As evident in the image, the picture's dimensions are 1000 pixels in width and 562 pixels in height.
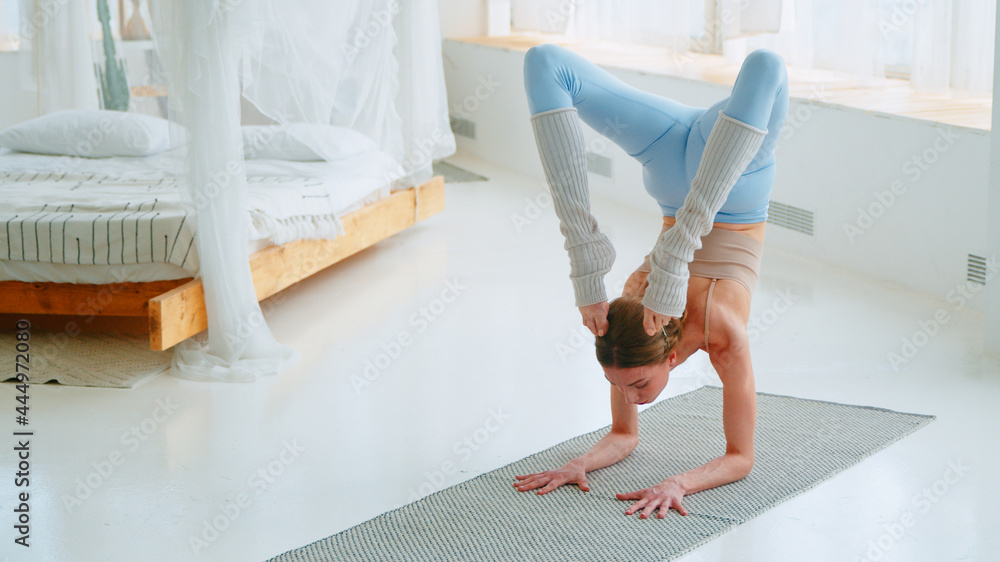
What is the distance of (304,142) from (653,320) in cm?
218

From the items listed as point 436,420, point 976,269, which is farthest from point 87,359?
point 976,269

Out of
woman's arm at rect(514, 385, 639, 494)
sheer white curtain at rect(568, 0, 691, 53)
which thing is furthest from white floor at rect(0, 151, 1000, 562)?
sheer white curtain at rect(568, 0, 691, 53)

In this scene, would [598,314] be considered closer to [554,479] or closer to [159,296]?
[554,479]

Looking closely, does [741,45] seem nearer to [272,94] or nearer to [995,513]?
[272,94]

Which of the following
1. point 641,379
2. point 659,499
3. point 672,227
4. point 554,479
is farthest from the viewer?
point 554,479

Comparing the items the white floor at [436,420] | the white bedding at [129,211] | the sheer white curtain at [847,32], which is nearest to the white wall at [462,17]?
the sheer white curtain at [847,32]

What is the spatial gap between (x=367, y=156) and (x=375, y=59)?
38 centimetres

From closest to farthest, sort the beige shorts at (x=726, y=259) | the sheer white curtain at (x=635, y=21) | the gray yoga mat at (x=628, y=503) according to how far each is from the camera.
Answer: the gray yoga mat at (x=628, y=503) → the beige shorts at (x=726, y=259) → the sheer white curtain at (x=635, y=21)

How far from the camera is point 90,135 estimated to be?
12.6ft

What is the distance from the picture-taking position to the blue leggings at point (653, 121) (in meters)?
1.92

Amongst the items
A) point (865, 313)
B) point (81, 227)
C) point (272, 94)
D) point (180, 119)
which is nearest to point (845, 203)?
point (865, 313)

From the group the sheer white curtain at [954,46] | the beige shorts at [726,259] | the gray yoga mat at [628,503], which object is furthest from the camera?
the sheer white curtain at [954,46]

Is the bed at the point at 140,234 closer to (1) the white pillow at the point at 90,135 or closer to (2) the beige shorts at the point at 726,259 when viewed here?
(1) the white pillow at the point at 90,135

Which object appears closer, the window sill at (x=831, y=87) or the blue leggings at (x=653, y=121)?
the blue leggings at (x=653, y=121)
